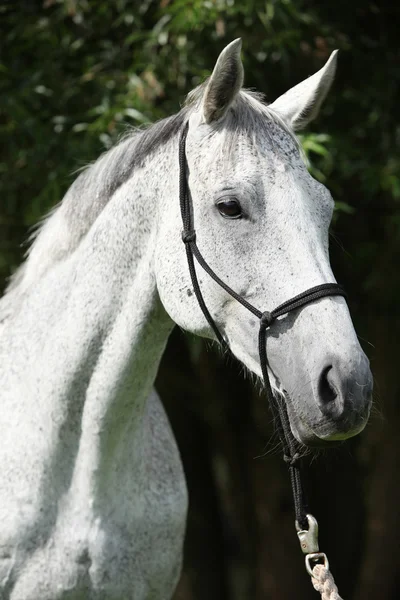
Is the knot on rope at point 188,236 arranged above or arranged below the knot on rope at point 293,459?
above

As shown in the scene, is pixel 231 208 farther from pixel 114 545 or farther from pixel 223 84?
pixel 114 545

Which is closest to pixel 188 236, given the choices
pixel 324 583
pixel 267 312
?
pixel 267 312

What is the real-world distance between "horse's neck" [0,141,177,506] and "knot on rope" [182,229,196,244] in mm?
188

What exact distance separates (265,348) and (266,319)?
0.27ft

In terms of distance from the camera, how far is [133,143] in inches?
107

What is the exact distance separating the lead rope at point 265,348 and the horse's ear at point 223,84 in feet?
0.47

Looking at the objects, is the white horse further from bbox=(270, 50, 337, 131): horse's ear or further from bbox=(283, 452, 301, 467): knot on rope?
bbox=(283, 452, 301, 467): knot on rope

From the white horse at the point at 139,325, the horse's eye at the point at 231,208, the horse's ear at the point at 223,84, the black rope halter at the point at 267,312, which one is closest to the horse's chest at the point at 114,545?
the white horse at the point at 139,325

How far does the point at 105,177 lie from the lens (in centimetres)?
274

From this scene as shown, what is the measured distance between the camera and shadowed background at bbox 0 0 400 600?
4762mm

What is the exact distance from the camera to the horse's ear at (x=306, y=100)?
2.62 m

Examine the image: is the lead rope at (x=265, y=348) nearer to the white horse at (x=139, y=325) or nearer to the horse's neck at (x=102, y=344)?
the white horse at (x=139, y=325)

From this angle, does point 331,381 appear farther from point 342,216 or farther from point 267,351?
point 342,216

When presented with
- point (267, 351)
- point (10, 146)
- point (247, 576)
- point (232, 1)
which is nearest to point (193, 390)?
point (247, 576)
